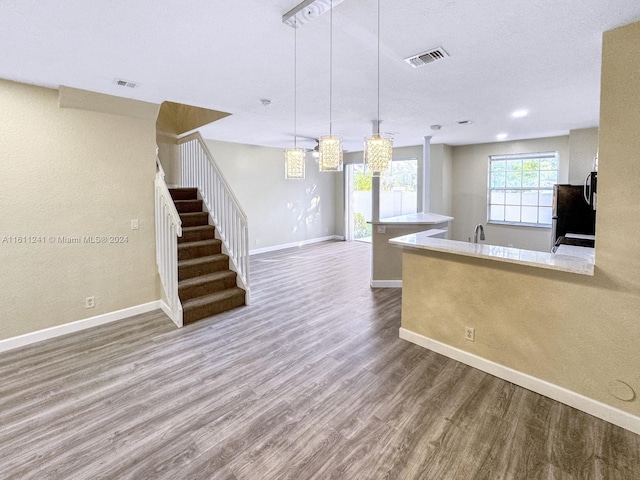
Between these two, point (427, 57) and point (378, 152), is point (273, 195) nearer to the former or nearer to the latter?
point (378, 152)

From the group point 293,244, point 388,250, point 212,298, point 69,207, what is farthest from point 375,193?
point 293,244

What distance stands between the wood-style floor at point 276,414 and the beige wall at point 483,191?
5.07 meters

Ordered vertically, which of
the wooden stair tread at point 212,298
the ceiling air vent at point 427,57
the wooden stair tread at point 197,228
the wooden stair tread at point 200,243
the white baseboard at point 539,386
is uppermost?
the ceiling air vent at point 427,57

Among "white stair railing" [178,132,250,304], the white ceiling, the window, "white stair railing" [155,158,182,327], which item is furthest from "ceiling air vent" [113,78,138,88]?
the window

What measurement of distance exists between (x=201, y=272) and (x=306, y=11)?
3448mm

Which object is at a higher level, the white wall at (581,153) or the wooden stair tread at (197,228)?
the white wall at (581,153)

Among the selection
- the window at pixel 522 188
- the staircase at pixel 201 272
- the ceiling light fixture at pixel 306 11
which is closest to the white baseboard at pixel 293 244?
the staircase at pixel 201 272

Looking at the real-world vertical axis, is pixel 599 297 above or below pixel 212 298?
above

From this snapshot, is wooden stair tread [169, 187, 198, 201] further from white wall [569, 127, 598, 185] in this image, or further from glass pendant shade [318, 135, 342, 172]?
white wall [569, 127, 598, 185]

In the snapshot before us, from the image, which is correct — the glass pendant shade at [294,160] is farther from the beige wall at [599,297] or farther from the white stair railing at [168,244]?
the beige wall at [599,297]

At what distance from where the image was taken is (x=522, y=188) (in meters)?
6.91

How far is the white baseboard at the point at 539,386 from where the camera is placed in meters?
2.09

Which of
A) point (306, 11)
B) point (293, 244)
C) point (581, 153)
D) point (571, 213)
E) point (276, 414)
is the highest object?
point (306, 11)

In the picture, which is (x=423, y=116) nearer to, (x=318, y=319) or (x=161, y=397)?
(x=318, y=319)
